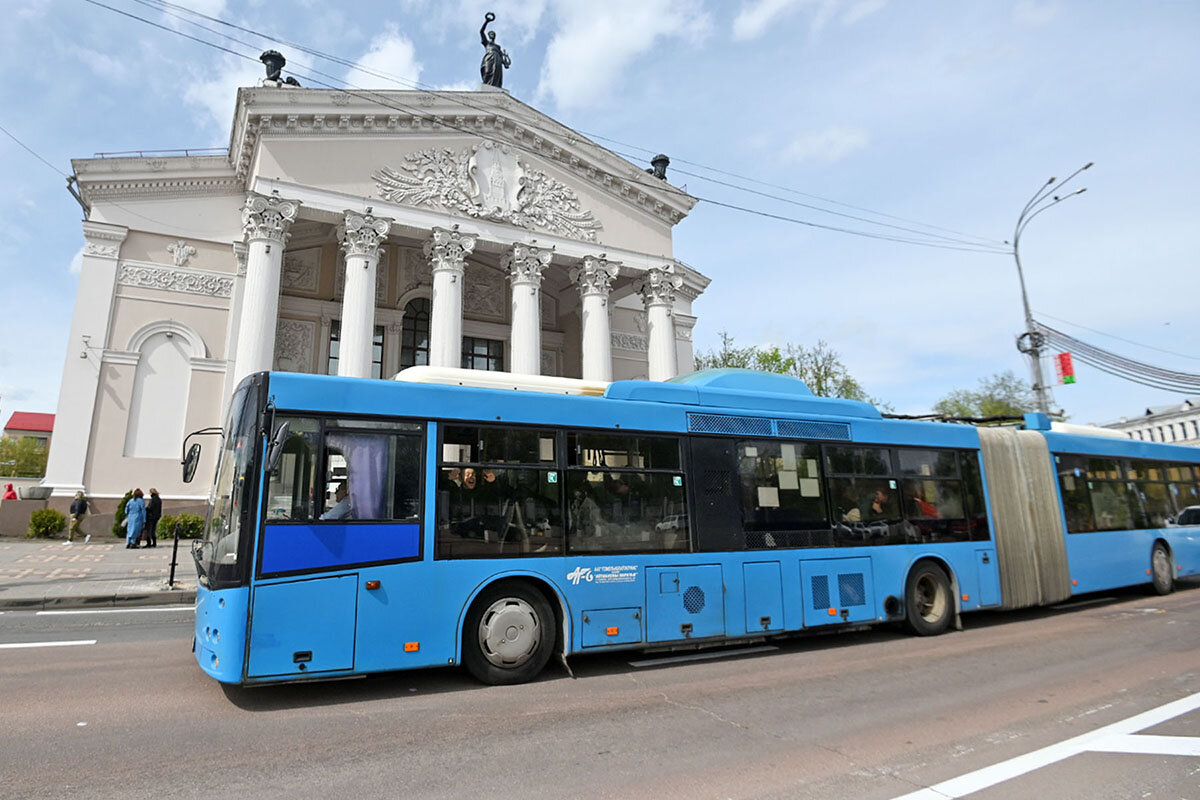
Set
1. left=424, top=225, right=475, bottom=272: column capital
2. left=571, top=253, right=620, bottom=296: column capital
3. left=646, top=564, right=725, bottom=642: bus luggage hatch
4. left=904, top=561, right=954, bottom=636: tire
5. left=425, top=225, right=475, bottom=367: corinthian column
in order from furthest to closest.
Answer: left=571, top=253, right=620, bottom=296: column capital < left=424, top=225, right=475, bottom=272: column capital < left=425, top=225, right=475, bottom=367: corinthian column < left=904, top=561, right=954, bottom=636: tire < left=646, top=564, right=725, bottom=642: bus luggage hatch

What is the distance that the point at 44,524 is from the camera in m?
19.1

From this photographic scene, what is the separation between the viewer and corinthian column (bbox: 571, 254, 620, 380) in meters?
24.7

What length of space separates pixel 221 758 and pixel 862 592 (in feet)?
23.5

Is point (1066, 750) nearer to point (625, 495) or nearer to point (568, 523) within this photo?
point (625, 495)

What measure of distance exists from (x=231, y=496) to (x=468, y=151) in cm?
2087

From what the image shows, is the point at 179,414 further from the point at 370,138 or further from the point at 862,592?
the point at 862,592

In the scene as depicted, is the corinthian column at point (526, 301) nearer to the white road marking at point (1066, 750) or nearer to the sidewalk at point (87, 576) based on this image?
the sidewalk at point (87, 576)

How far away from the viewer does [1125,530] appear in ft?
39.3

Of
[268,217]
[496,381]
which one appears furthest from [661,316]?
[496,381]

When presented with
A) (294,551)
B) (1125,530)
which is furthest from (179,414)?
(1125,530)

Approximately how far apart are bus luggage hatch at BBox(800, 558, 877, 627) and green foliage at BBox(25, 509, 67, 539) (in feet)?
69.8

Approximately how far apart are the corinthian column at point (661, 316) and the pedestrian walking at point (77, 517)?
18.6 meters

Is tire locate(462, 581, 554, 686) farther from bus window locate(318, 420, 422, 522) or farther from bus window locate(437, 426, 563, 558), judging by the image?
bus window locate(318, 420, 422, 522)

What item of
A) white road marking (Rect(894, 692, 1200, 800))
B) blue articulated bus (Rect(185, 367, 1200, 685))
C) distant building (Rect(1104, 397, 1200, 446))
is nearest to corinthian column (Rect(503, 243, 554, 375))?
blue articulated bus (Rect(185, 367, 1200, 685))
